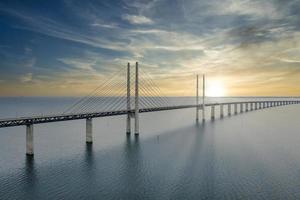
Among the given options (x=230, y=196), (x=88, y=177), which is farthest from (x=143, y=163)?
(x=230, y=196)

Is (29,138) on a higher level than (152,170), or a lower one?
higher

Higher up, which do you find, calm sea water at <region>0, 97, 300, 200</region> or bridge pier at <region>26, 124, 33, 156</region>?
bridge pier at <region>26, 124, 33, 156</region>

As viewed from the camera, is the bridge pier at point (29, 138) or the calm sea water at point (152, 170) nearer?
the calm sea water at point (152, 170)

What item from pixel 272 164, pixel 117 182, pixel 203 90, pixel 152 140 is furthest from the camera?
pixel 203 90

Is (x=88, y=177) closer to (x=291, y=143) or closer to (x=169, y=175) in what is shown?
(x=169, y=175)

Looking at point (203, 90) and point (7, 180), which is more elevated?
point (203, 90)

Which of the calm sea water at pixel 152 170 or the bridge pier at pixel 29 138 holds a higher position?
the bridge pier at pixel 29 138

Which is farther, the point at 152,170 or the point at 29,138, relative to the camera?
the point at 29,138

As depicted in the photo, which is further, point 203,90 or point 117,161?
point 203,90

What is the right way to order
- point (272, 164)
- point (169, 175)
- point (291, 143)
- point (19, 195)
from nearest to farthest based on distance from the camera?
point (19, 195)
point (169, 175)
point (272, 164)
point (291, 143)

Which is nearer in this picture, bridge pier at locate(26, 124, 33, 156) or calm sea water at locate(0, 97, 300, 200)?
calm sea water at locate(0, 97, 300, 200)
